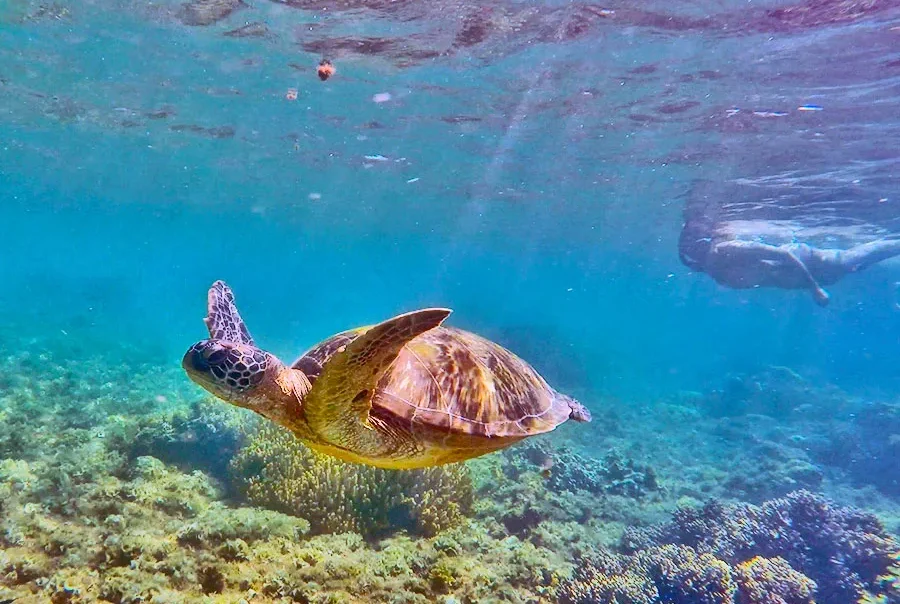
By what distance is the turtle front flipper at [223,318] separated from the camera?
3490 mm

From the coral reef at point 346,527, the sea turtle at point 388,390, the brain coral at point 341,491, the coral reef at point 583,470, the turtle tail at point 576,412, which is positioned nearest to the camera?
the sea turtle at point 388,390

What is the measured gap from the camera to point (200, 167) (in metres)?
26.6

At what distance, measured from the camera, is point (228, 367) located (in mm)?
2703

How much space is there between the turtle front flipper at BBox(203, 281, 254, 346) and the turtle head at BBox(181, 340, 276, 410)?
0.66 metres

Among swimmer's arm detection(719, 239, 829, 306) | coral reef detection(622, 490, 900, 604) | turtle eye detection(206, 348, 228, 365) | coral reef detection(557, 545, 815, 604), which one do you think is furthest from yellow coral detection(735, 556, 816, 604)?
swimmer's arm detection(719, 239, 829, 306)

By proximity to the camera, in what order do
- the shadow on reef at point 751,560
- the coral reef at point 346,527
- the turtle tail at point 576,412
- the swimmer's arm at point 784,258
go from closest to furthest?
the coral reef at point 346,527
the turtle tail at point 576,412
the shadow on reef at point 751,560
the swimmer's arm at point 784,258

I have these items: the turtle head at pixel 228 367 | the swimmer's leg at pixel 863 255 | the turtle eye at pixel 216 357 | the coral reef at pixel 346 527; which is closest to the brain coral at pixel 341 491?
the coral reef at pixel 346 527

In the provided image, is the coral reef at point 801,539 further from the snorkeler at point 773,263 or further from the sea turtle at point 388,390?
the snorkeler at point 773,263

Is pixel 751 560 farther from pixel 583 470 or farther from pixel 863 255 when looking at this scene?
pixel 863 255

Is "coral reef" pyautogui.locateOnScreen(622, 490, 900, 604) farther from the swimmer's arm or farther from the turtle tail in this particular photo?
the swimmer's arm

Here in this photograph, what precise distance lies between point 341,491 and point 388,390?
2527 millimetres

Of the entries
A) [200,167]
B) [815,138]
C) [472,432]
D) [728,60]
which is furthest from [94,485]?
[200,167]

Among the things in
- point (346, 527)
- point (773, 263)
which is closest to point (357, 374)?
point (346, 527)

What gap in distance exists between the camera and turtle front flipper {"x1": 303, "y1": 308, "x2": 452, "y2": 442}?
2357 mm
